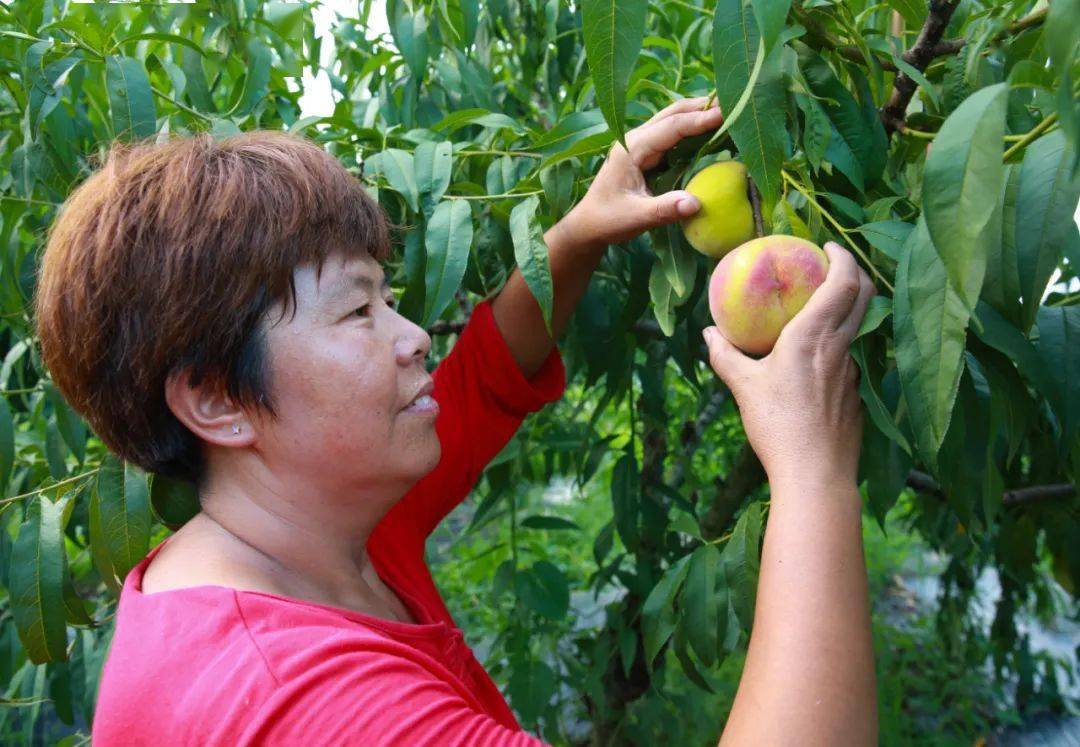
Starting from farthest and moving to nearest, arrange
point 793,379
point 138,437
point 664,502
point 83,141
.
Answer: point 664,502 → point 83,141 → point 138,437 → point 793,379

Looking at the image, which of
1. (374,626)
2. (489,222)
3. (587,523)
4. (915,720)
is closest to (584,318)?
(489,222)

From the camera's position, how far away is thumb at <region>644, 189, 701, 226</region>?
43.5 inches

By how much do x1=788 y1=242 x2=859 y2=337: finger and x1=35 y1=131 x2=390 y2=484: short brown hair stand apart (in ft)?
Answer: 1.72

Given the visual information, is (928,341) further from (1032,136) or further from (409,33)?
(409,33)

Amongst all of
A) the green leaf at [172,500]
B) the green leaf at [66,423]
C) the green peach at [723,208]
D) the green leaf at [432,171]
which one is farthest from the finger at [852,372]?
the green leaf at [66,423]

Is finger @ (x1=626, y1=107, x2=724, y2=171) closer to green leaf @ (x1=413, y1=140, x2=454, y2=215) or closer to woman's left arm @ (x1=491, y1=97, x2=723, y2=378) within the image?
woman's left arm @ (x1=491, y1=97, x2=723, y2=378)

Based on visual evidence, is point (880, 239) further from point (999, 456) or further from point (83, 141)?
point (83, 141)

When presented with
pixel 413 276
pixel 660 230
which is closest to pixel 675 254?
pixel 660 230

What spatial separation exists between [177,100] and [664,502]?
1410 mm

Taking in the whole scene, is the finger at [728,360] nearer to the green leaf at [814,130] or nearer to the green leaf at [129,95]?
the green leaf at [814,130]

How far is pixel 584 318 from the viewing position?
1.71 meters

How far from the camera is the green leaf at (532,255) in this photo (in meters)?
1.15

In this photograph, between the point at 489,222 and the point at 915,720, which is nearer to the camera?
the point at 489,222

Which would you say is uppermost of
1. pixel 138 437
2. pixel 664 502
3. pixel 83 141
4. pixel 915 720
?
pixel 83 141
